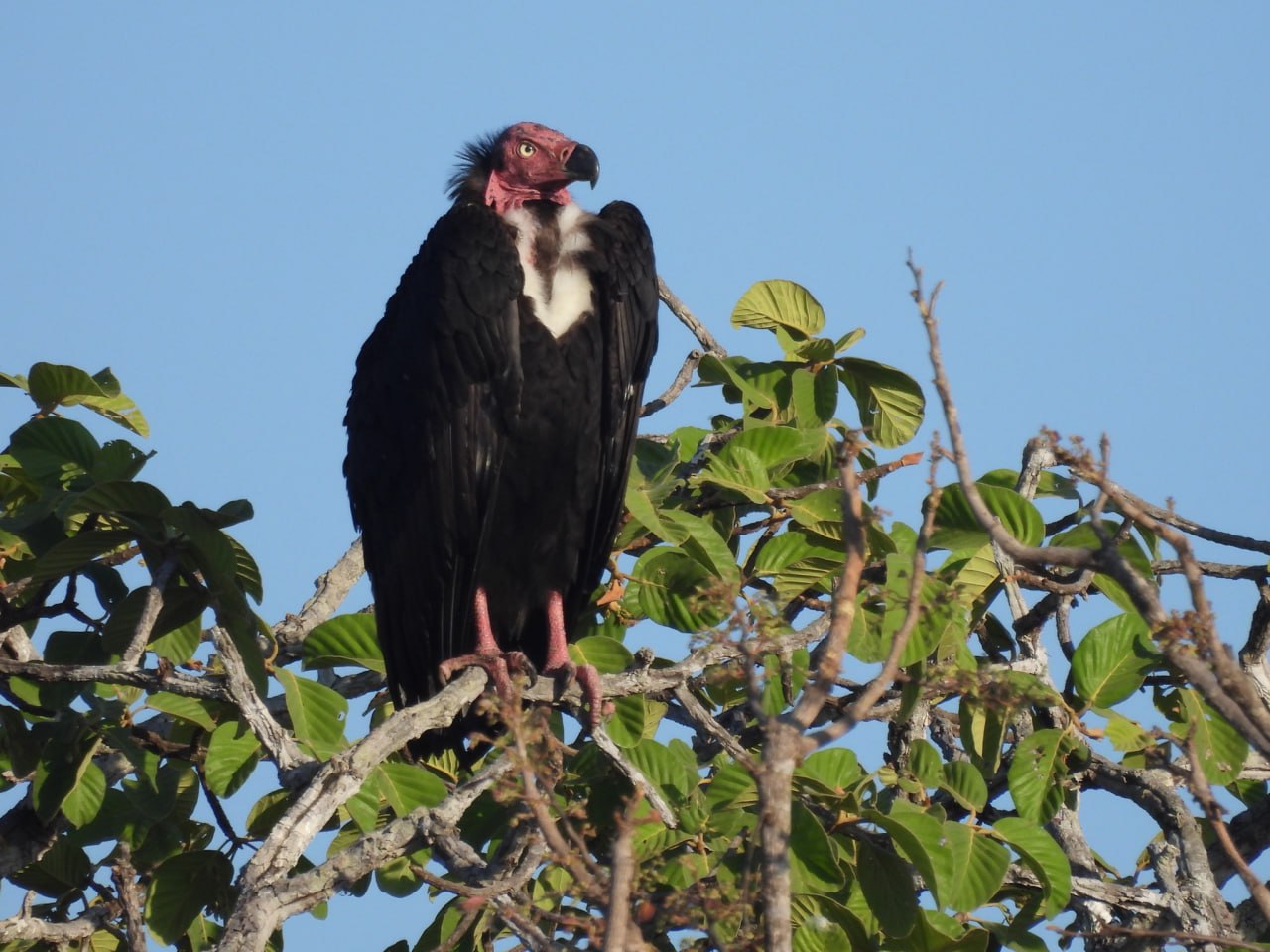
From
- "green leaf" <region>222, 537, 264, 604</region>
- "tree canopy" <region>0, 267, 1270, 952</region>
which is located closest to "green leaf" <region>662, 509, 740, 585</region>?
"tree canopy" <region>0, 267, 1270, 952</region>

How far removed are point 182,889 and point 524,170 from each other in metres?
2.62

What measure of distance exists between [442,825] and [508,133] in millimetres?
3071

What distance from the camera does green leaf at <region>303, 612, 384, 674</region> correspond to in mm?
4113

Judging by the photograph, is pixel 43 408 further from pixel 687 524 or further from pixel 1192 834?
pixel 1192 834

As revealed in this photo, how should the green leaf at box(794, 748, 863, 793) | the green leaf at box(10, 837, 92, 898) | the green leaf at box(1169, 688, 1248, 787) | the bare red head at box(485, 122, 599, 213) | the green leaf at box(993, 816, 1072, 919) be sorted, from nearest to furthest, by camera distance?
the green leaf at box(993, 816, 1072, 919)
the green leaf at box(794, 748, 863, 793)
the green leaf at box(1169, 688, 1248, 787)
the green leaf at box(10, 837, 92, 898)
the bare red head at box(485, 122, 599, 213)

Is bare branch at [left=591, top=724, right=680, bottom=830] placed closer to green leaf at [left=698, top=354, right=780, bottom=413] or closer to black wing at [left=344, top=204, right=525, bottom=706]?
black wing at [left=344, top=204, right=525, bottom=706]

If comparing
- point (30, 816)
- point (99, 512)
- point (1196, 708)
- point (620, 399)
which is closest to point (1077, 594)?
point (1196, 708)

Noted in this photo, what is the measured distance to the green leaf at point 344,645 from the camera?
4.11 m

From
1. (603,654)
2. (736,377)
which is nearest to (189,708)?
(603,654)

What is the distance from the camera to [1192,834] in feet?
12.2

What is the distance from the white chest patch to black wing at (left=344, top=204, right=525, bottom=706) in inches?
3.0

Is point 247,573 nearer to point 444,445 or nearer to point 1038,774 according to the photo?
point 444,445

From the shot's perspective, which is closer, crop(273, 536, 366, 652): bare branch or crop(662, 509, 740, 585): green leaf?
crop(662, 509, 740, 585): green leaf

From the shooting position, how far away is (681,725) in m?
Result: 4.38
